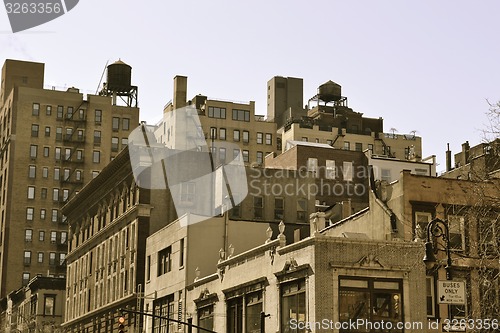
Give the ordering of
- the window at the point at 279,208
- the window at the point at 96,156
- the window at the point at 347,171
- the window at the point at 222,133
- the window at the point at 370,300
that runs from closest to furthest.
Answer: the window at the point at 370,300 → the window at the point at 279,208 → the window at the point at 347,171 → the window at the point at 222,133 → the window at the point at 96,156

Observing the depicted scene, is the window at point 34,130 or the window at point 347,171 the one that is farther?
the window at point 34,130

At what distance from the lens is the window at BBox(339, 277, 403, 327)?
4981 centimetres

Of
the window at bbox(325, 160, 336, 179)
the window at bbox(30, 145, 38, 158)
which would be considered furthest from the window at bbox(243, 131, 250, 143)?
the window at bbox(325, 160, 336, 179)

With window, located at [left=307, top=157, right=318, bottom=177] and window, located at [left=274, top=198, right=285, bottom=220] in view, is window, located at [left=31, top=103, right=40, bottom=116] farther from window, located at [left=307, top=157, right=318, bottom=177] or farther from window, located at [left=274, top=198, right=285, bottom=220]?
window, located at [left=274, top=198, right=285, bottom=220]

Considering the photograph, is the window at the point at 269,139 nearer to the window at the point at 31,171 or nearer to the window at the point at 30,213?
the window at the point at 31,171

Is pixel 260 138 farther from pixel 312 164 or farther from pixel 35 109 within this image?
pixel 312 164

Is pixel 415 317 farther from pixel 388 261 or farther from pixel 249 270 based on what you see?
pixel 249 270

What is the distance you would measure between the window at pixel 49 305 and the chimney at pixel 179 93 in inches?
1385

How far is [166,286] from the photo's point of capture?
238ft

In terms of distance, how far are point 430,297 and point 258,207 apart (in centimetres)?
2828

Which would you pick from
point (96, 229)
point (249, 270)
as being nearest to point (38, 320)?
point (96, 229)

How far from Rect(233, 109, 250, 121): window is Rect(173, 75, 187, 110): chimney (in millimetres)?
8125

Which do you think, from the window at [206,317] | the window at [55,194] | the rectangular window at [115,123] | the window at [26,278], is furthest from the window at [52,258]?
the window at [206,317]

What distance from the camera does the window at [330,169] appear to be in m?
97.2
